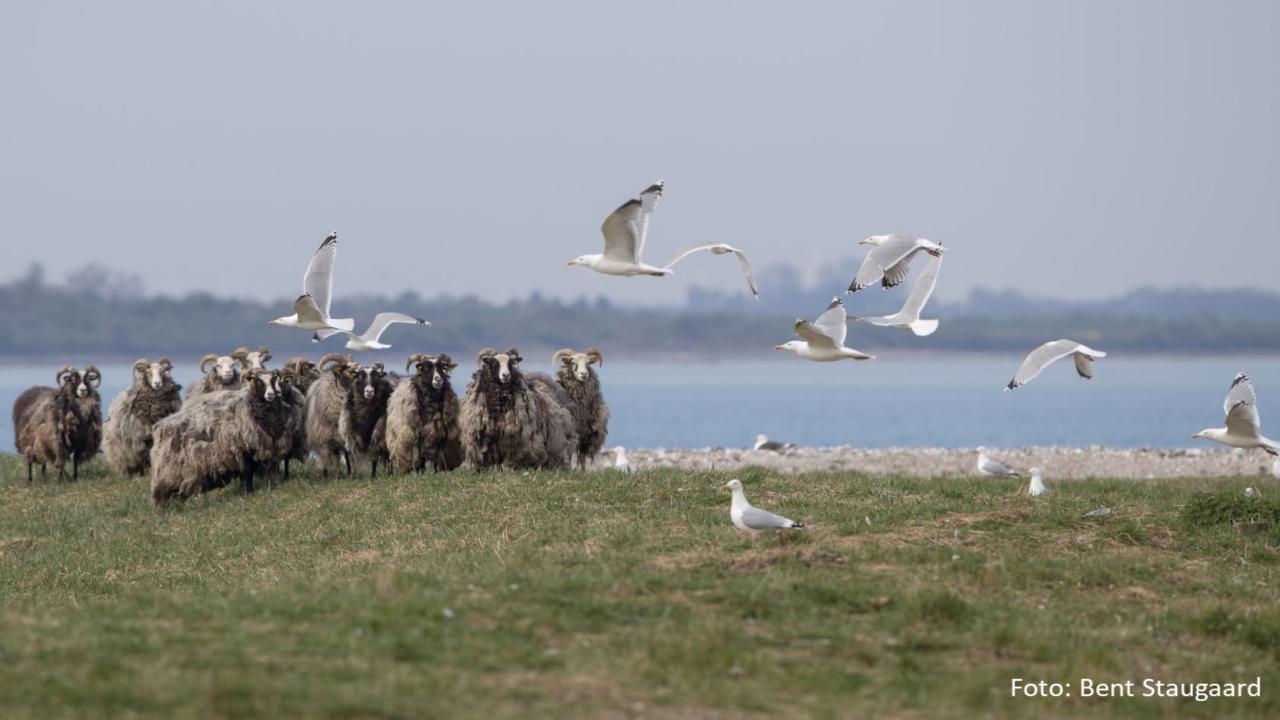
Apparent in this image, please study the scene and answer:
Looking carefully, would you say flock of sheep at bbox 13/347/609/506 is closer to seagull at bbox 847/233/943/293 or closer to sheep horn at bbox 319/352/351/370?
sheep horn at bbox 319/352/351/370

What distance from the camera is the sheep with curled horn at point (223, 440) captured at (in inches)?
781

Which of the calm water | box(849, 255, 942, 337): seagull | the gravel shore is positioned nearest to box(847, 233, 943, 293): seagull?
box(849, 255, 942, 337): seagull

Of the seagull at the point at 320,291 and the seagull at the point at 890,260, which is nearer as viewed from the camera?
the seagull at the point at 890,260

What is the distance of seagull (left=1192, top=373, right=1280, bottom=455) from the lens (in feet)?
52.0

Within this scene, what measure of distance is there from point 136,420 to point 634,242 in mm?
11360

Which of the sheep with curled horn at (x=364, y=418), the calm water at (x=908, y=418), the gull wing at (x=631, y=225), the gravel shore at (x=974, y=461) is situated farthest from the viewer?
the calm water at (x=908, y=418)

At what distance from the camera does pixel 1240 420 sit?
15.9 metres

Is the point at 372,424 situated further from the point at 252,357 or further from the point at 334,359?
the point at 252,357

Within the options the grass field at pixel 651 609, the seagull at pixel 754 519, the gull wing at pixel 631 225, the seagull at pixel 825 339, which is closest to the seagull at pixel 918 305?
the seagull at pixel 825 339

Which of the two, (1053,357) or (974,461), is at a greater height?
(1053,357)

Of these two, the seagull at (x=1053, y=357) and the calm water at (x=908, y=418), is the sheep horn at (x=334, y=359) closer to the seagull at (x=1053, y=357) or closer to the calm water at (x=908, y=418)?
the seagull at (x=1053, y=357)

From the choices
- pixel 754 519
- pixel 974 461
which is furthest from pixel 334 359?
pixel 974 461

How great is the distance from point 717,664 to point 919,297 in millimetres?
9046

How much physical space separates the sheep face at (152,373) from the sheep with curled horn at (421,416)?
5.40 m
